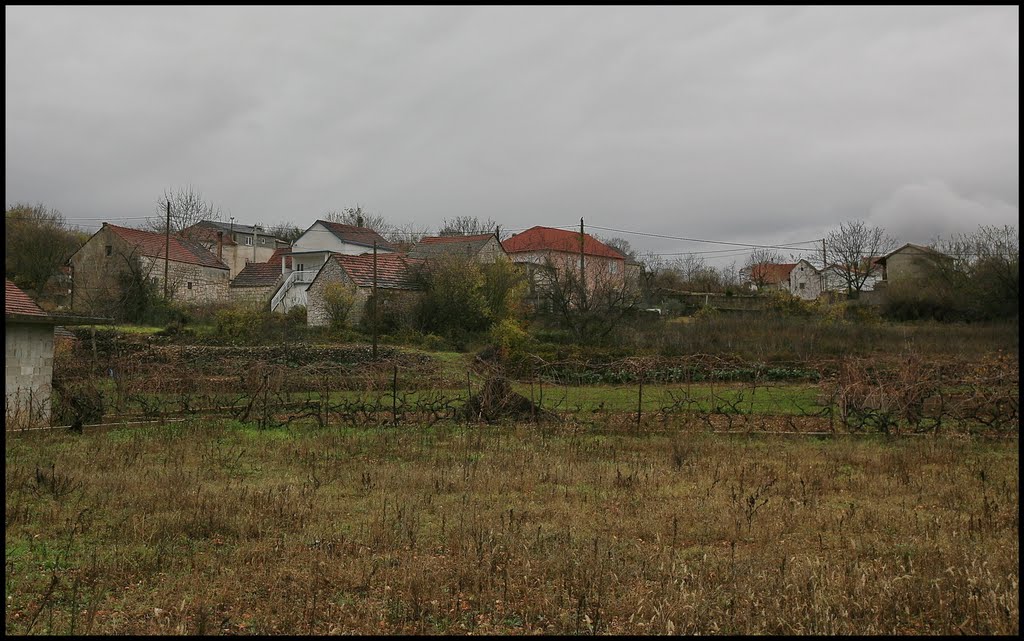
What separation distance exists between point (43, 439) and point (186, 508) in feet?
21.9

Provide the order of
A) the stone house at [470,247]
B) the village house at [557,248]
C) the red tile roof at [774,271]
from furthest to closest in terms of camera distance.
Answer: the red tile roof at [774,271], the village house at [557,248], the stone house at [470,247]

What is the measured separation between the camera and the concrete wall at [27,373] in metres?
14.7

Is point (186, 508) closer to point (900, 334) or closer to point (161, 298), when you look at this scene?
point (900, 334)

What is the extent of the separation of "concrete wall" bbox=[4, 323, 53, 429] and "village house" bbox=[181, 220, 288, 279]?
42.7 meters

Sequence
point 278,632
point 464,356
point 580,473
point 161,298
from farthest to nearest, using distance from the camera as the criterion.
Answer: point 161,298 < point 464,356 < point 580,473 < point 278,632

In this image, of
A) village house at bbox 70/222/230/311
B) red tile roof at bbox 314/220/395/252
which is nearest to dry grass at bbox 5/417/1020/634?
village house at bbox 70/222/230/311

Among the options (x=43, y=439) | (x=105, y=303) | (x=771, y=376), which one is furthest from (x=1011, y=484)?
(x=105, y=303)

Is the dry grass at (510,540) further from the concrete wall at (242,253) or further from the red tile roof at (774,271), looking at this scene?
the red tile roof at (774,271)

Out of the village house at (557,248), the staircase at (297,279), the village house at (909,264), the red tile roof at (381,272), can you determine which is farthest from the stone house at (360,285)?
the village house at (909,264)

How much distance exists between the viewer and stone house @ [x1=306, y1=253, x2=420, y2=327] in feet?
120

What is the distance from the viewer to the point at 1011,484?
31.5 ft

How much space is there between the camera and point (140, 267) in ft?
135

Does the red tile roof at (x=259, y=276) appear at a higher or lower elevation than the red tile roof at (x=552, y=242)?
lower

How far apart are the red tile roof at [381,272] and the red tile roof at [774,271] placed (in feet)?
158
